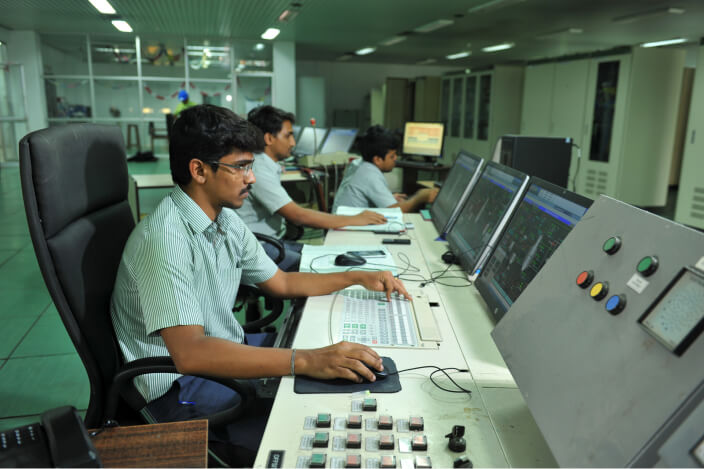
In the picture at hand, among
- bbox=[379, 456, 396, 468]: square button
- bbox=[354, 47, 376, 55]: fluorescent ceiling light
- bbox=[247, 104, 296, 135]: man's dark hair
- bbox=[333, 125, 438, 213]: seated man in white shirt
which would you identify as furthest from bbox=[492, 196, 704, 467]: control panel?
bbox=[354, 47, 376, 55]: fluorescent ceiling light

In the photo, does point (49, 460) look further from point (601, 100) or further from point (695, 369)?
point (601, 100)

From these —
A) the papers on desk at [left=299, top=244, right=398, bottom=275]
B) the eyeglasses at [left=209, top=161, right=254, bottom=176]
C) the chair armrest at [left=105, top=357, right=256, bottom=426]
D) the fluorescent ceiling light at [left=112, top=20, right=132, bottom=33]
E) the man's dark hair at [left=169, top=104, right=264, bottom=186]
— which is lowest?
the chair armrest at [left=105, top=357, right=256, bottom=426]

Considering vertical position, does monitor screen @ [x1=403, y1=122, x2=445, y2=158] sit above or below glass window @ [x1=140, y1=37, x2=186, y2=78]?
below

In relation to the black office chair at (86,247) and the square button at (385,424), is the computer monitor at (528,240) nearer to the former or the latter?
the square button at (385,424)

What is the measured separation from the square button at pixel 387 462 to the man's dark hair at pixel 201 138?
88 centimetres

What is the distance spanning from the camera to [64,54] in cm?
1063

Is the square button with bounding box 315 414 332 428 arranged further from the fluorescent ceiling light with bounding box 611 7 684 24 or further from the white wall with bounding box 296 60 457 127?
the white wall with bounding box 296 60 457 127

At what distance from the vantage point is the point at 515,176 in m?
1.58

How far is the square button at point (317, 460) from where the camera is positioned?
2.50 ft

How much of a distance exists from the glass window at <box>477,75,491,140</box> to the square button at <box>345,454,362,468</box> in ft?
30.9

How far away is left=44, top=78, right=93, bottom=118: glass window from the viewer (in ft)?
33.6

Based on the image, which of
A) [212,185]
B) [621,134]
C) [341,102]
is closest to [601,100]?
[621,134]

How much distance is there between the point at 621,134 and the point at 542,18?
7.28 ft

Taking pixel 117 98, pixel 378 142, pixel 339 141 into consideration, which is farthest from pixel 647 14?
pixel 117 98
